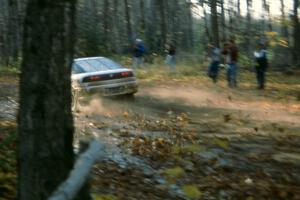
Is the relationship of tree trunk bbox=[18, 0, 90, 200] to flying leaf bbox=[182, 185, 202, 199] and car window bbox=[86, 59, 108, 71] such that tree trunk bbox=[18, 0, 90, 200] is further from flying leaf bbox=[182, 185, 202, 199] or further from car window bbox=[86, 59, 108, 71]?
car window bbox=[86, 59, 108, 71]

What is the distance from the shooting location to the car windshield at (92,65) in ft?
54.3

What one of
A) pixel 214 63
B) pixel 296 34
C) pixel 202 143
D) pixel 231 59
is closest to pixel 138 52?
pixel 214 63

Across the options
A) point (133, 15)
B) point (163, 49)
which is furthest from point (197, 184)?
point (133, 15)

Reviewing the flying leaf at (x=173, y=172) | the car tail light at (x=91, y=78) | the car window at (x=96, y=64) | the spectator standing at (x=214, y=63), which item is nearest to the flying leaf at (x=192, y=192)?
the flying leaf at (x=173, y=172)

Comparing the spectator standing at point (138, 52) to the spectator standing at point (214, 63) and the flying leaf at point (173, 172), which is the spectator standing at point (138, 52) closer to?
the spectator standing at point (214, 63)

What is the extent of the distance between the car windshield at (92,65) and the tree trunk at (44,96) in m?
11.9

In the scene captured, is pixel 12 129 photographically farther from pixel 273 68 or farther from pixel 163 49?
pixel 163 49

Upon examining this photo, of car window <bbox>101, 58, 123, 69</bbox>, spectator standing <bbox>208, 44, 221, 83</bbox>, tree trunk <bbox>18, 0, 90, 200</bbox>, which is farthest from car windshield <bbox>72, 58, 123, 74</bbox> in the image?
tree trunk <bbox>18, 0, 90, 200</bbox>

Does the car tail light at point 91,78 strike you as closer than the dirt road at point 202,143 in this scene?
No

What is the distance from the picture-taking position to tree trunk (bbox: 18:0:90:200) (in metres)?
4.45

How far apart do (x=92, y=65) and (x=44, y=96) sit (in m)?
12.5

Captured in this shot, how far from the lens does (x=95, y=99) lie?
1588 cm

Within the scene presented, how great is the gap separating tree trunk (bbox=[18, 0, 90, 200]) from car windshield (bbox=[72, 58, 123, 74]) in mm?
11889

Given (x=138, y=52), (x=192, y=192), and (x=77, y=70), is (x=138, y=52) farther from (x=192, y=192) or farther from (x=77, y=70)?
(x=192, y=192)
